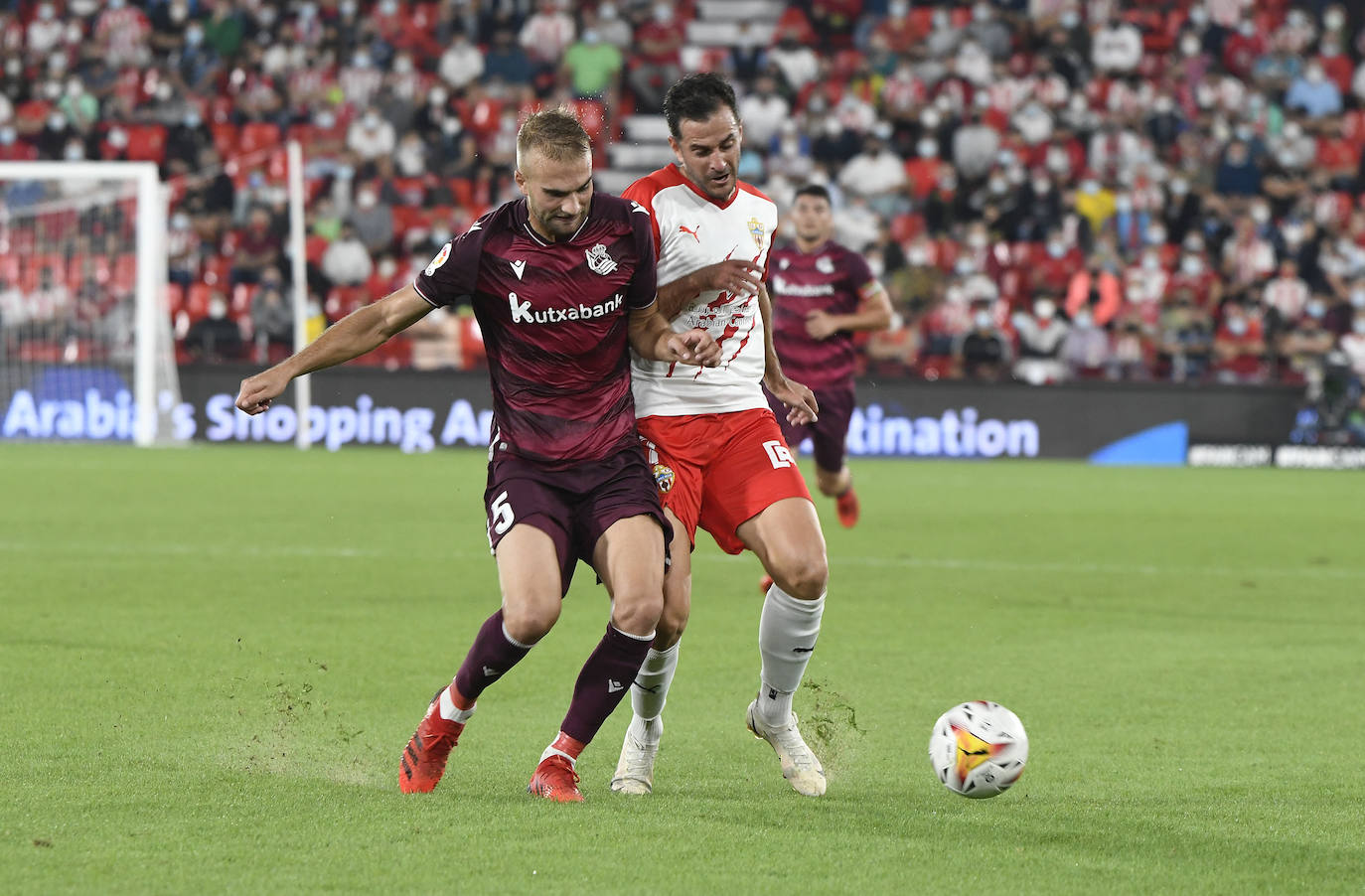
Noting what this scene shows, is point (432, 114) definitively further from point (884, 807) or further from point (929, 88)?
point (884, 807)

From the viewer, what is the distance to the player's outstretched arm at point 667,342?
5203mm

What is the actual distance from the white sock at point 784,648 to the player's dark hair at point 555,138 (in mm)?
1483

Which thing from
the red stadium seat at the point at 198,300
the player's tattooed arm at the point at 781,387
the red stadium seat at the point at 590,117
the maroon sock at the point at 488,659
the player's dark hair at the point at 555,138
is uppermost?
the red stadium seat at the point at 590,117

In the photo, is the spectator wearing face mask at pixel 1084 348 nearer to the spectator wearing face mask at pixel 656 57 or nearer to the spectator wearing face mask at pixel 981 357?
the spectator wearing face mask at pixel 981 357

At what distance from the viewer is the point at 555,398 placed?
5.33 metres

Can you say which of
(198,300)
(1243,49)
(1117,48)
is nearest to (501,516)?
(198,300)

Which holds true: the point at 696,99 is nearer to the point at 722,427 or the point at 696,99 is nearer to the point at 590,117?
the point at 590,117

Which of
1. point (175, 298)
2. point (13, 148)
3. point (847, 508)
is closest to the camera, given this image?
point (847, 508)

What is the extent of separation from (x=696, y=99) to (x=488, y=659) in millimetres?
1827

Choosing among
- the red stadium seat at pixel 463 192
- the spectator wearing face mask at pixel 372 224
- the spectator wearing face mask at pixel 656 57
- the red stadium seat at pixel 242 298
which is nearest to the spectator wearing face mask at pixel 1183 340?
the spectator wearing face mask at pixel 656 57

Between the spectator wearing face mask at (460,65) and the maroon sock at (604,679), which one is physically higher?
the spectator wearing face mask at (460,65)

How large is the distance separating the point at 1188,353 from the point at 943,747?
18419mm

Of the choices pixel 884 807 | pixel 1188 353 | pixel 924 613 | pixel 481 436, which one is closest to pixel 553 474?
pixel 884 807

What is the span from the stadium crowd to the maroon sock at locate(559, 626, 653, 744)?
16.8 meters
